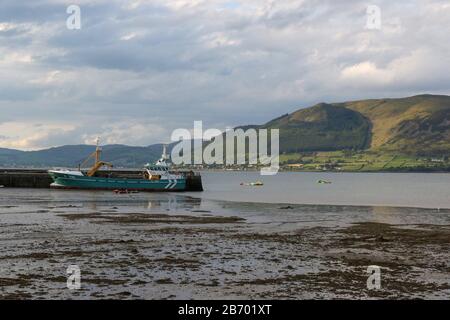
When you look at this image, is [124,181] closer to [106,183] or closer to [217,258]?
[106,183]

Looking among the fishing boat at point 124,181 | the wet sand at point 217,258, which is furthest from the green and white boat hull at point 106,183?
the wet sand at point 217,258

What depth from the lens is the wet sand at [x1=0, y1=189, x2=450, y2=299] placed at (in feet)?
62.2

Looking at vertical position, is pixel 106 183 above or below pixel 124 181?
below

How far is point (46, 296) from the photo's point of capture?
57.5ft

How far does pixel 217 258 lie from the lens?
25969 millimetres

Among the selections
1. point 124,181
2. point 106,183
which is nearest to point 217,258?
point 124,181

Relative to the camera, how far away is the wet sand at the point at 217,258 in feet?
62.2

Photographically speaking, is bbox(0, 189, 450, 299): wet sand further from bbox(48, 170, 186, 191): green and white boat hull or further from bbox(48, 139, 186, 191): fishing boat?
bbox(48, 139, 186, 191): fishing boat

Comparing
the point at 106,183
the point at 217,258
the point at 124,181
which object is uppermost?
the point at 124,181

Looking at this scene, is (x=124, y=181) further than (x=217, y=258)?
Yes

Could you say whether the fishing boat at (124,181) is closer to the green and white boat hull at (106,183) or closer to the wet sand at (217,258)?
the green and white boat hull at (106,183)

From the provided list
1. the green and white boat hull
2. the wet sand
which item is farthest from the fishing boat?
the wet sand
